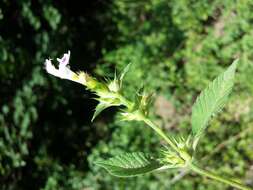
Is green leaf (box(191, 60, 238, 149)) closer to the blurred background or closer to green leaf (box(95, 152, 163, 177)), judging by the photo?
green leaf (box(95, 152, 163, 177))

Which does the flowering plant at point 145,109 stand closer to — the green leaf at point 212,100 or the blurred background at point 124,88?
the green leaf at point 212,100

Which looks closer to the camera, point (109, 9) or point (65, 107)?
point (65, 107)

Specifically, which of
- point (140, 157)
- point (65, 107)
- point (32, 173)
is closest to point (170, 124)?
point (65, 107)

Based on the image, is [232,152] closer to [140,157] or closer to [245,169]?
[245,169]

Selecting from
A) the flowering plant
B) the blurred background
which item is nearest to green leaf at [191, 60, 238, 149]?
the flowering plant

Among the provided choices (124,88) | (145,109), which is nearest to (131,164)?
(145,109)

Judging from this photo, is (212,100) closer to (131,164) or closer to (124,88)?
(131,164)
